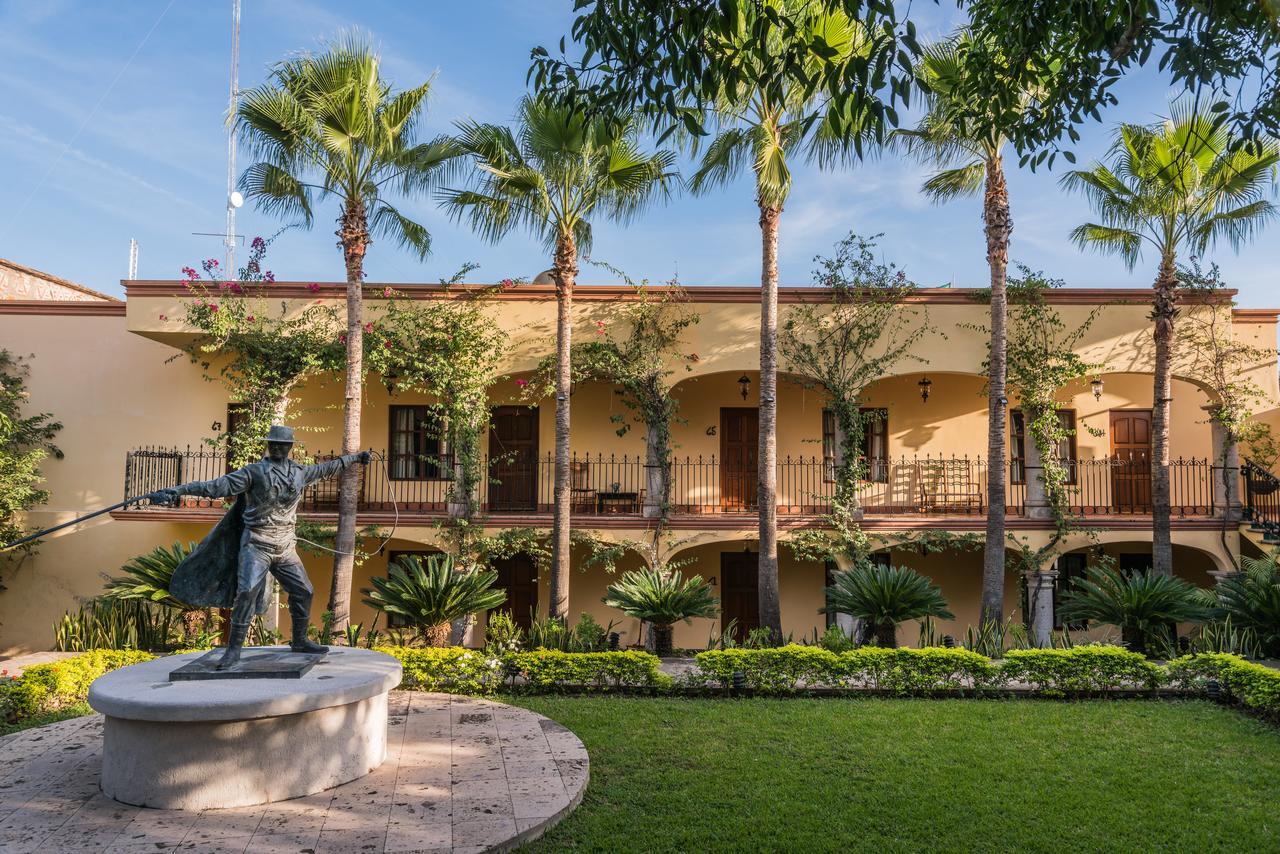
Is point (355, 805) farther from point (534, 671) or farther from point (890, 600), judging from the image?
point (890, 600)

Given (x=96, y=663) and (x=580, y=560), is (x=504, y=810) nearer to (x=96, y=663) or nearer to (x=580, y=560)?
(x=96, y=663)

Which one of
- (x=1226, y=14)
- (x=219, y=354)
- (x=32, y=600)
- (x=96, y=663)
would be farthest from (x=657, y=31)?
(x=32, y=600)

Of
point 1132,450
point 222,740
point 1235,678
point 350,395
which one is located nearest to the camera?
point 222,740

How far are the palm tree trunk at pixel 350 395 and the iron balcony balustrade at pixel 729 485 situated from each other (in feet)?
8.44

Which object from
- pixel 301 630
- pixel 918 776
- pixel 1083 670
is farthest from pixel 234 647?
pixel 1083 670

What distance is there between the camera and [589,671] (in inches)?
399

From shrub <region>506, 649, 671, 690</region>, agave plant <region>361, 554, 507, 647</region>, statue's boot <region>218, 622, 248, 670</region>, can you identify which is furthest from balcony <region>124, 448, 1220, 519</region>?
statue's boot <region>218, 622, 248, 670</region>

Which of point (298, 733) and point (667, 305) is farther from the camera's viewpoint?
point (667, 305)

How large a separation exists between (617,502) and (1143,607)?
8.30m

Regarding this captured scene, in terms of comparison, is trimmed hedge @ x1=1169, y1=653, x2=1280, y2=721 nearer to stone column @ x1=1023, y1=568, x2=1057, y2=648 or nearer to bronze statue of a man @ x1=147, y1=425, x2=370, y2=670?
stone column @ x1=1023, y1=568, x2=1057, y2=648

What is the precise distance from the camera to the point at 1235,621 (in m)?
11.7

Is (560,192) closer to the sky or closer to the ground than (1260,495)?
closer to the sky

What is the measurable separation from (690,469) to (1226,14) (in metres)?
11.8

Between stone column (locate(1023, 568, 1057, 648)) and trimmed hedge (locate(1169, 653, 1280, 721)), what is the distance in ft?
13.6
